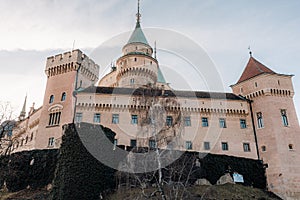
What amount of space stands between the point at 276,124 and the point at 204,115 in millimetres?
8512

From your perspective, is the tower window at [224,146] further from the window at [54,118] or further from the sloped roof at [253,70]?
the window at [54,118]

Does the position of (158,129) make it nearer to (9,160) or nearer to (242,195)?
(242,195)

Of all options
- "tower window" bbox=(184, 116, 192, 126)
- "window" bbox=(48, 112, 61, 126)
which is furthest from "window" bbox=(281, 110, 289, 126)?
"window" bbox=(48, 112, 61, 126)

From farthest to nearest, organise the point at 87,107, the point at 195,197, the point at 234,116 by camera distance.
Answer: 1. the point at 234,116
2. the point at 87,107
3. the point at 195,197

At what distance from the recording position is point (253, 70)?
39.8 metres

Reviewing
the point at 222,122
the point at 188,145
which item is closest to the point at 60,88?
the point at 188,145

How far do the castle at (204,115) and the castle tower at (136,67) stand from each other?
6440mm

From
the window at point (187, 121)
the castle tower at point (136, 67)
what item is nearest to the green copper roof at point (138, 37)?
the castle tower at point (136, 67)

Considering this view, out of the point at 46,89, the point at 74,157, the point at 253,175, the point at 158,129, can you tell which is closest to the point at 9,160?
the point at 74,157

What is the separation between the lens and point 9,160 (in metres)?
28.8

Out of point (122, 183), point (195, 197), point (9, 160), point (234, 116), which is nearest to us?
point (195, 197)

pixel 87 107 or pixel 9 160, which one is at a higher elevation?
pixel 87 107

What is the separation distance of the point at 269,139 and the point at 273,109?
390 cm

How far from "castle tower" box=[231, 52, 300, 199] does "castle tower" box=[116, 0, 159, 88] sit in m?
13.3
